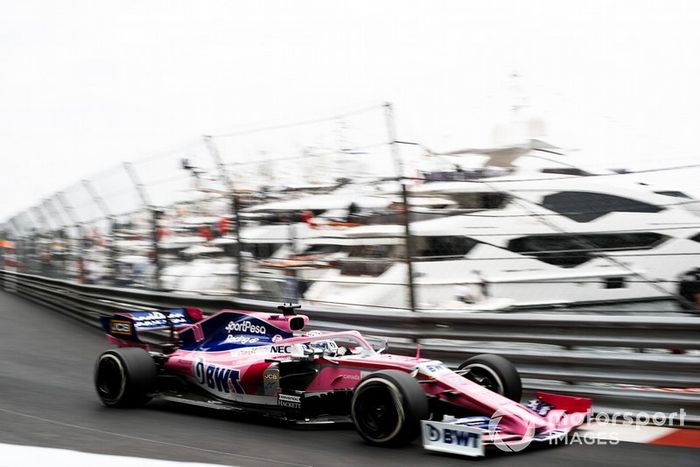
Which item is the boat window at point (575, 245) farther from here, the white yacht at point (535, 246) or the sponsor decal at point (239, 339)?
the sponsor decal at point (239, 339)

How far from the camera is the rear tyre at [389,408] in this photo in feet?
17.3

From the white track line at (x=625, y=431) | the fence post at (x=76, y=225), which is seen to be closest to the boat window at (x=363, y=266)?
the white track line at (x=625, y=431)

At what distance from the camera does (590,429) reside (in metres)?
5.91

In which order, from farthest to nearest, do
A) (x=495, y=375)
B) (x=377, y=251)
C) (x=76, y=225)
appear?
(x=76, y=225)
(x=377, y=251)
(x=495, y=375)

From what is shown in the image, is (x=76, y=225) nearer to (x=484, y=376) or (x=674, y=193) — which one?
(x=484, y=376)

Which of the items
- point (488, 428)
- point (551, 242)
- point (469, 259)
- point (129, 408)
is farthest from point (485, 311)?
point (129, 408)

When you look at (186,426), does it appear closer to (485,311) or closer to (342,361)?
(342,361)

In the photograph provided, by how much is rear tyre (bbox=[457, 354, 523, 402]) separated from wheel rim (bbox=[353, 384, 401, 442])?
2.96 ft

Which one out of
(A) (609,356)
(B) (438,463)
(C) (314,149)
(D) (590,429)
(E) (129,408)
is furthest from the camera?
(C) (314,149)

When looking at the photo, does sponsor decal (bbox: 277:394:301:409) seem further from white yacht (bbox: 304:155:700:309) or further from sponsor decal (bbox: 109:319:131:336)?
sponsor decal (bbox: 109:319:131:336)

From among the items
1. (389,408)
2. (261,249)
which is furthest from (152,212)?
(389,408)

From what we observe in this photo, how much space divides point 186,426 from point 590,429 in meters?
2.98

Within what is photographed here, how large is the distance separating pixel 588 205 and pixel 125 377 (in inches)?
158

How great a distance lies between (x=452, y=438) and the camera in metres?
5.04
